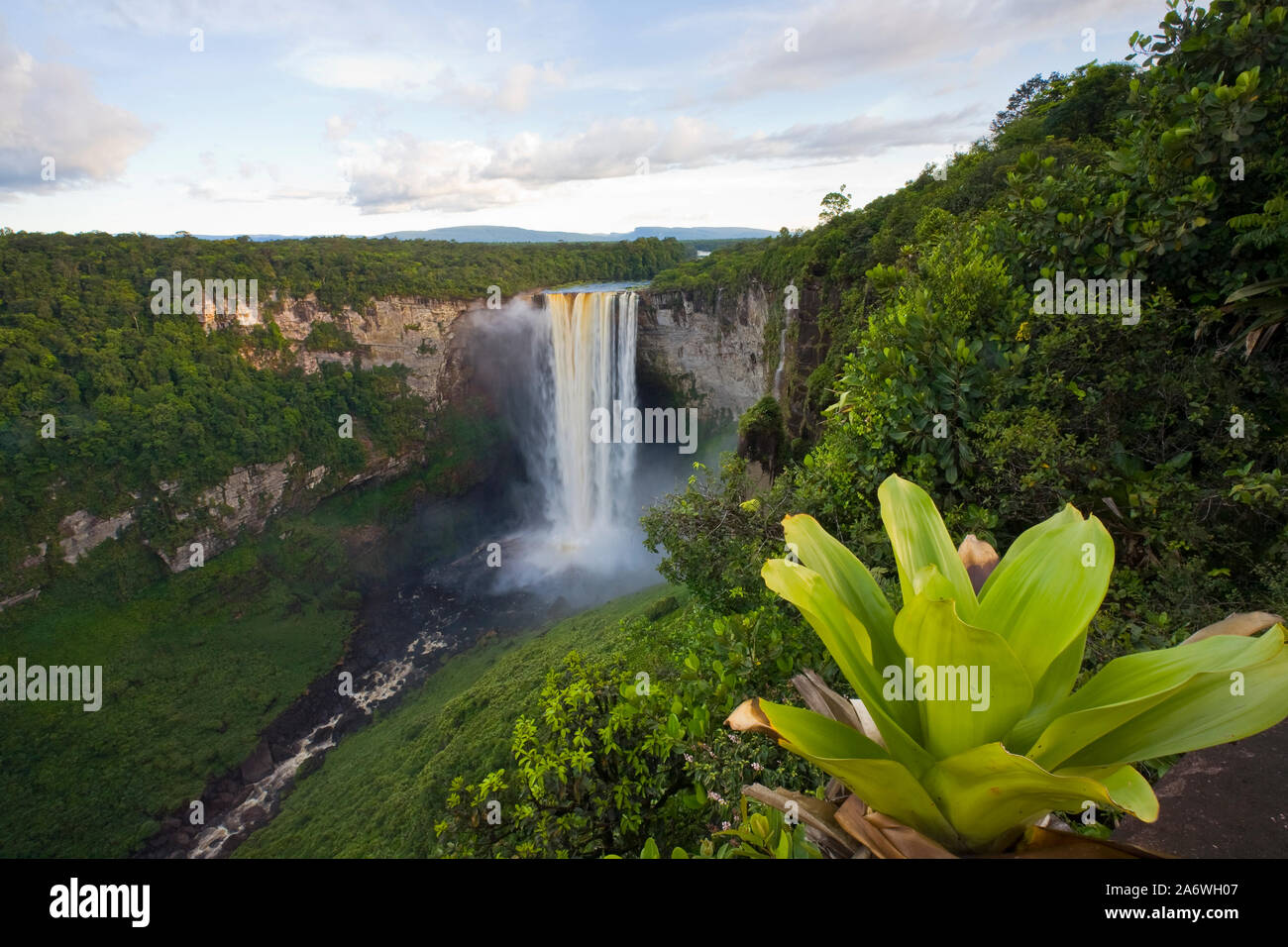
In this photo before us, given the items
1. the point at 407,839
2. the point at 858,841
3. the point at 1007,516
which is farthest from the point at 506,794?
the point at 858,841

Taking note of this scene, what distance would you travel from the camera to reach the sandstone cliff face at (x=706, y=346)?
31.2 m

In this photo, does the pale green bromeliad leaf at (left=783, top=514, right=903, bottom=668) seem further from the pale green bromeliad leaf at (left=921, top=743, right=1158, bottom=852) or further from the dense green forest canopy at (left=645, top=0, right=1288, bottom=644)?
the dense green forest canopy at (left=645, top=0, right=1288, bottom=644)

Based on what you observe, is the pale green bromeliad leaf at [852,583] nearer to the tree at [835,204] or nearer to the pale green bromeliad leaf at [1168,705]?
the pale green bromeliad leaf at [1168,705]

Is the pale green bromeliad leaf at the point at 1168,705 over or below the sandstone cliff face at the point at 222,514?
over

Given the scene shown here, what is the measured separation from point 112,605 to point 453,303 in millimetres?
23800

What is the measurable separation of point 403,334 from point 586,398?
13.6 metres

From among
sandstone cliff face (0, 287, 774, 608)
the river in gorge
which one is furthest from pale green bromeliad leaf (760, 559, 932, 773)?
sandstone cliff face (0, 287, 774, 608)

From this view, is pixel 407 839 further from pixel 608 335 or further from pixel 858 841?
pixel 608 335

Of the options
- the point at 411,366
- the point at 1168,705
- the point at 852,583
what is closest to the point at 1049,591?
the point at 1168,705

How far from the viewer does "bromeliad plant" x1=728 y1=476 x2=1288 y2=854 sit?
1037 millimetres

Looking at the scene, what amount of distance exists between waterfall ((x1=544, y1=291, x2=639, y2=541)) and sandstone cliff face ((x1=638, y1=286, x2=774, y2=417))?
2679 mm

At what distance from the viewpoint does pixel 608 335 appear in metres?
33.8

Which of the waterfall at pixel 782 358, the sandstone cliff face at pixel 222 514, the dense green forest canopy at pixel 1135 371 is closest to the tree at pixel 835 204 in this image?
the waterfall at pixel 782 358

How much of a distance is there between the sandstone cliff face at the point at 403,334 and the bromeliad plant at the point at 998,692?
1616 inches
